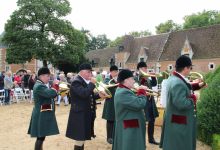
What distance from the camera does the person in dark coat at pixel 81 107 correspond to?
6.42m

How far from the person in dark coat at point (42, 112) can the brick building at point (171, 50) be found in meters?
34.5

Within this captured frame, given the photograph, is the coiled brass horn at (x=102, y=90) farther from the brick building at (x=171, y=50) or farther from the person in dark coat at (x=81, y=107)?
the brick building at (x=171, y=50)

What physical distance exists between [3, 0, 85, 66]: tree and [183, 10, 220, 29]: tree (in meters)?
27.8

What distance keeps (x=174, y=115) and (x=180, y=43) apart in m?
46.4

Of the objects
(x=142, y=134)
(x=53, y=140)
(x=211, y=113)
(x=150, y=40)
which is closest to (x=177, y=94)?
(x=142, y=134)

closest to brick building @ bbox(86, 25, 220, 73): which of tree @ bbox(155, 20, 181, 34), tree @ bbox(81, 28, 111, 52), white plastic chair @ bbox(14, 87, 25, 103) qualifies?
tree @ bbox(155, 20, 181, 34)

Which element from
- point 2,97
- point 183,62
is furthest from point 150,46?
point 183,62

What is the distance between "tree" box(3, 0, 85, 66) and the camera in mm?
43219

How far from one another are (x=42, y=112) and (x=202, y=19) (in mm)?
61146

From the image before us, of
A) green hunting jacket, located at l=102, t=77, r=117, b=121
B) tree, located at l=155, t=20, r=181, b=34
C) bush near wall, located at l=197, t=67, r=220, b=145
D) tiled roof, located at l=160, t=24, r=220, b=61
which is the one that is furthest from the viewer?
tree, located at l=155, t=20, r=181, b=34

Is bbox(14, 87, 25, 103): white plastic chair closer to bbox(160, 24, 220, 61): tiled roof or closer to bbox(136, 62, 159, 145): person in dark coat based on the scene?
bbox(136, 62, 159, 145): person in dark coat

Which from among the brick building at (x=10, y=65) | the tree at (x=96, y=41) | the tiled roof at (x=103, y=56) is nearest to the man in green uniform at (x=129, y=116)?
the tiled roof at (x=103, y=56)

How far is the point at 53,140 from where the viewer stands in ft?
31.0

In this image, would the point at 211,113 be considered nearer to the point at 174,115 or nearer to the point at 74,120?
the point at 174,115
